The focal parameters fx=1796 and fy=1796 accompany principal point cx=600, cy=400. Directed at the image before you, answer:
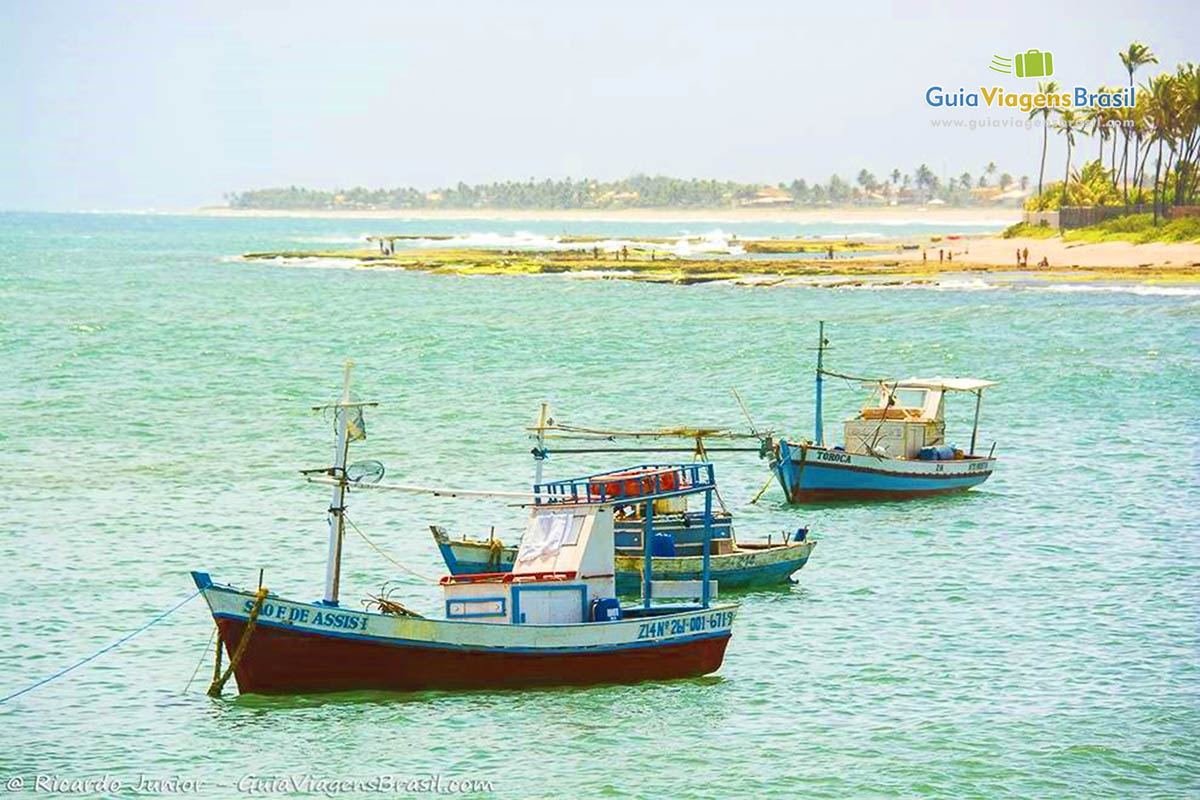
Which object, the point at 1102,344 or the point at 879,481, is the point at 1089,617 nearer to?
the point at 879,481

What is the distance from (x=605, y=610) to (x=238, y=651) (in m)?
6.37

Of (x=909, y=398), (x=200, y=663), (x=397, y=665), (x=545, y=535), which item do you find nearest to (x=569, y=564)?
(x=545, y=535)

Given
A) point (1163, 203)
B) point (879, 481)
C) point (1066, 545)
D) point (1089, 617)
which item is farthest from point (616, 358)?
point (1163, 203)

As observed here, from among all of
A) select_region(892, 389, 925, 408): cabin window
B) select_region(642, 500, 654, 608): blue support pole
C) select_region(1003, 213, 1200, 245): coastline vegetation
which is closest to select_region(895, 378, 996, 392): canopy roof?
select_region(892, 389, 925, 408): cabin window

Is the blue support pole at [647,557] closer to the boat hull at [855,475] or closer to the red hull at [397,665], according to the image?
the red hull at [397,665]

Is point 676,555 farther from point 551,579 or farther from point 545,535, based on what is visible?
point 551,579

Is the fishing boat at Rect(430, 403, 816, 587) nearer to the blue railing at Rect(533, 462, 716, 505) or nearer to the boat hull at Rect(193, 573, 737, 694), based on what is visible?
the blue railing at Rect(533, 462, 716, 505)

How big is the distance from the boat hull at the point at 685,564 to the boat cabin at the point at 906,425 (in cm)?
1136

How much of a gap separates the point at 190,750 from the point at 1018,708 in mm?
13712

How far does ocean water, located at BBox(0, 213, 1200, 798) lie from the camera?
28.0 metres

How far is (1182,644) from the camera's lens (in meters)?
34.5

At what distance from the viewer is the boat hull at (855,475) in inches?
1916

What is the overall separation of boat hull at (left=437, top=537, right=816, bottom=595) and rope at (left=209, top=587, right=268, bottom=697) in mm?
7712

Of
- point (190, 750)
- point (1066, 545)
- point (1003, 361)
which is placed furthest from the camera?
point (1003, 361)
